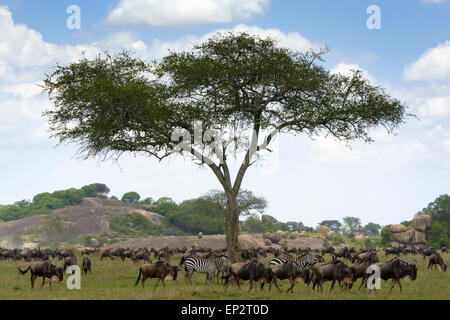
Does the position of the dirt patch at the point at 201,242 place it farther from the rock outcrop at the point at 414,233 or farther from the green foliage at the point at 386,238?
the rock outcrop at the point at 414,233

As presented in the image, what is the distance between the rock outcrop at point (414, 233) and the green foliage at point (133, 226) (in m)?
73.7

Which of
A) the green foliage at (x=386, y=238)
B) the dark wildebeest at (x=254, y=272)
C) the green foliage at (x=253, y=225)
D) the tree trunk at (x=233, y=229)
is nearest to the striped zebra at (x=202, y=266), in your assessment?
the tree trunk at (x=233, y=229)

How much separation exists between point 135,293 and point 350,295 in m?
8.44

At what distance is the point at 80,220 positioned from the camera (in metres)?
159

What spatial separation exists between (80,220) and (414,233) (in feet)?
337

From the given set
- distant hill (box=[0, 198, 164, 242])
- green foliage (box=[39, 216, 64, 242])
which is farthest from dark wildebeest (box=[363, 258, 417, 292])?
distant hill (box=[0, 198, 164, 242])

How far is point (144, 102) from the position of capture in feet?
93.7

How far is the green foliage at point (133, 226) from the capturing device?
147 meters

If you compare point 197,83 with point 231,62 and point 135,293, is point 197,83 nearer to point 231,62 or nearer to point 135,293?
point 231,62

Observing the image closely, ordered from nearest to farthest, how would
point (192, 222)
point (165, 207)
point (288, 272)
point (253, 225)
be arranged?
point (288, 272) < point (192, 222) < point (253, 225) < point (165, 207)

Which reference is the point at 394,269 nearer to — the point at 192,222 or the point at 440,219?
the point at 440,219

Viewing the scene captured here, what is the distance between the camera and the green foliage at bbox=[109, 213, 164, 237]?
147 meters

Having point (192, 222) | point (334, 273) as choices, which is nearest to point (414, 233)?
point (192, 222)
